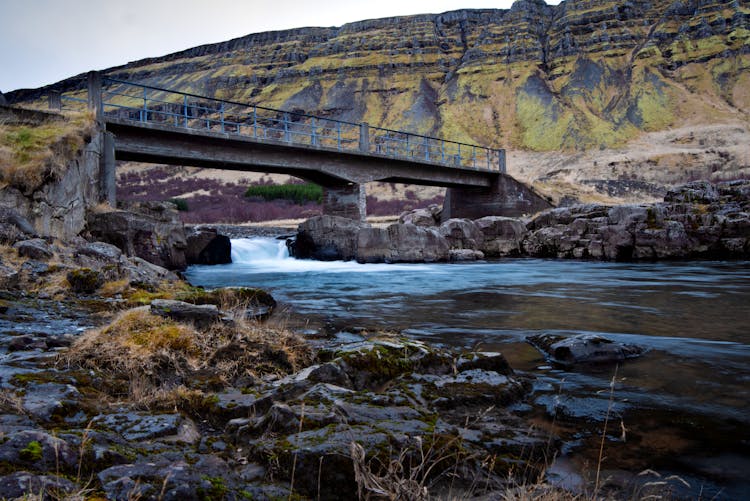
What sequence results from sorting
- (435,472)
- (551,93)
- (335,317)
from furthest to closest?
(551,93), (335,317), (435,472)

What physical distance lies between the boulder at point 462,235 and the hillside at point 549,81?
3028cm

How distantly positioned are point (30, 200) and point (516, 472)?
11.9m

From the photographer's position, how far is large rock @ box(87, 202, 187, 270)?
1572 cm

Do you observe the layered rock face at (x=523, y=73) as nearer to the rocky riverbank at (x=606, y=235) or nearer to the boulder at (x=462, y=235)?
the rocky riverbank at (x=606, y=235)

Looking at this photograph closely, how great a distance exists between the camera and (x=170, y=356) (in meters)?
4.97

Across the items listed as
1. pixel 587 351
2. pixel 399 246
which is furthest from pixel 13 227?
pixel 399 246

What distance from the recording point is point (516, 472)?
359 centimetres

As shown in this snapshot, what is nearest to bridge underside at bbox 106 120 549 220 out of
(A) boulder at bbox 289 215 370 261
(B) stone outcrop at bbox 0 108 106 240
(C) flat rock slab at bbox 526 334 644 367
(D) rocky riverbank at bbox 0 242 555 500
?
(A) boulder at bbox 289 215 370 261

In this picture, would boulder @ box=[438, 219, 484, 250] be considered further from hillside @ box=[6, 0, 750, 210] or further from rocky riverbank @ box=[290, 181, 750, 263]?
hillside @ box=[6, 0, 750, 210]

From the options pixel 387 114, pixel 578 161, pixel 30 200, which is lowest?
pixel 30 200

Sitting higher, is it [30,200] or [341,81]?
[341,81]

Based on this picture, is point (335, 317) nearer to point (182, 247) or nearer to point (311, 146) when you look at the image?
point (182, 247)

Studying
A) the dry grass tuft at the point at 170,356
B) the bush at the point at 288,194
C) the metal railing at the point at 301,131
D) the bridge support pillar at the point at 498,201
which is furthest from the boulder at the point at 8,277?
the bush at the point at 288,194

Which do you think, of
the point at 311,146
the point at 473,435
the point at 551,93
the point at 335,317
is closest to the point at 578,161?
the point at 551,93
